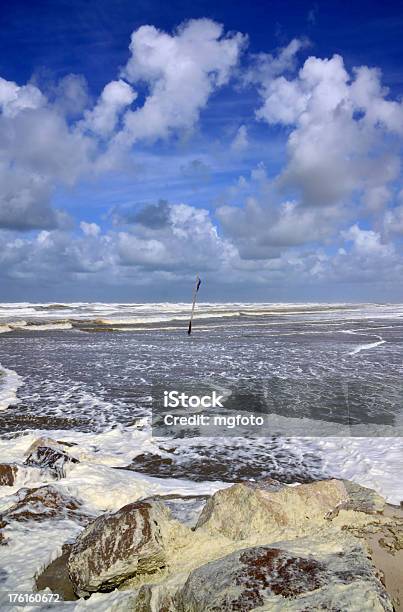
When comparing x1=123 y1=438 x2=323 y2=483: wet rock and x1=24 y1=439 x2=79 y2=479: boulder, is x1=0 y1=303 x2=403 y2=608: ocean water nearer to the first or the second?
x1=123 y1=438 x2=323 y2=483: wet rock

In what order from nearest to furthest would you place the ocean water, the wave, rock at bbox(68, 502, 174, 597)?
rock at bbox(68, 502, 174, 597)
the ocean water
the wave

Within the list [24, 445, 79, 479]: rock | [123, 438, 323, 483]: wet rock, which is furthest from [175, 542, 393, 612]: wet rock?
[24, 445, 79, 479]: rock

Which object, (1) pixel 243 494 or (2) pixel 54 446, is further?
(2) pixel 54 446

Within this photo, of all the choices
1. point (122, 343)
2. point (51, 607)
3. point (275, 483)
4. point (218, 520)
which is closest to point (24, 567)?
point (51, 607)

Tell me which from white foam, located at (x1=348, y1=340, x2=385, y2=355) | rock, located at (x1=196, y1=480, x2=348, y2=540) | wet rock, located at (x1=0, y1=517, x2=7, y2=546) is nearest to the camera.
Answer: rock, located at (x1=196, y1=480, x2=348, y2=540)

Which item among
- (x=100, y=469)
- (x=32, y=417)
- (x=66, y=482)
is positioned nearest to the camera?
(x=66, y=482)

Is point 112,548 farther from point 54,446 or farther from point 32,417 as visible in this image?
point 32,417

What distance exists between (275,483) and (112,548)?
2475 mm

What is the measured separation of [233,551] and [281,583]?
1.07m

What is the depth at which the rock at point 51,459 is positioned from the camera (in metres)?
7.66

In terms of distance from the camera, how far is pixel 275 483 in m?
6.27

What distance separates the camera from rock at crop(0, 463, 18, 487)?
23.9 ft

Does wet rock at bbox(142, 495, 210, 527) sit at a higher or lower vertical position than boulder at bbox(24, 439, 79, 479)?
lower

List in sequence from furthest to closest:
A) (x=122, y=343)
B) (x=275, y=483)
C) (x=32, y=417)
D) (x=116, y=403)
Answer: (x=122, y=343), (x=116, y=403), (x=32, y=417), (x=275, y=483)
